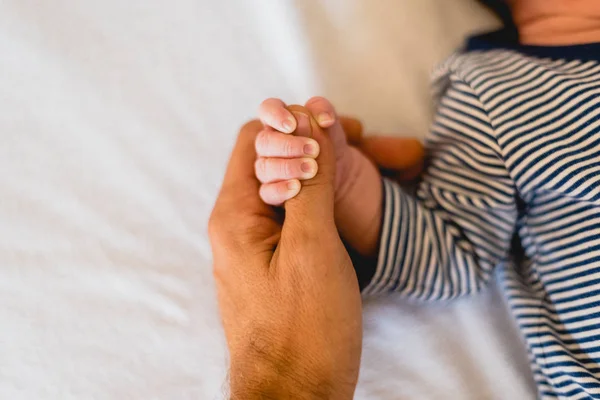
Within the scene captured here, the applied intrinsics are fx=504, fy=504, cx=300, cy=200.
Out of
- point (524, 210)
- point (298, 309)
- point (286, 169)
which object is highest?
point (286, 169)

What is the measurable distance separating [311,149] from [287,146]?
1.0 inches

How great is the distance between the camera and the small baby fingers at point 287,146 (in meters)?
0.52

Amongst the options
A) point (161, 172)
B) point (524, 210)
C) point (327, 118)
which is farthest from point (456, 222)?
point (161, 172)

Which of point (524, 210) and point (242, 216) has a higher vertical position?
point (242, 216)

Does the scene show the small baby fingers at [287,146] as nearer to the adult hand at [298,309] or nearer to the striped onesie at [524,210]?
the adult hand at [298,309]

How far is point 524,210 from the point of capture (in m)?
0.66

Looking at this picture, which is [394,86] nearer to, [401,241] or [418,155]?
[418,155]

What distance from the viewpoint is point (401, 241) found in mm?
605

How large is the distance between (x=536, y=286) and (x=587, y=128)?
0.66 ft

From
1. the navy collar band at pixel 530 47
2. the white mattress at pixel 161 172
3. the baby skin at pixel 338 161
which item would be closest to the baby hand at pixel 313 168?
the baby skin at pixel 338 161

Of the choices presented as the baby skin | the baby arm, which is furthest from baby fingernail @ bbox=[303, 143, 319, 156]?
the baby arm

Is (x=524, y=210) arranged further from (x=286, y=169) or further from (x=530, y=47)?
(x=286, y=169)

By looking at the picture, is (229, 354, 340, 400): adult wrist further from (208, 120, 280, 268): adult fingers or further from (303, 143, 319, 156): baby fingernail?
(303, 143, 319, 156): baby fingernail

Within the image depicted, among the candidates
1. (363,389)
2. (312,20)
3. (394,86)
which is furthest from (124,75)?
(363,389)
